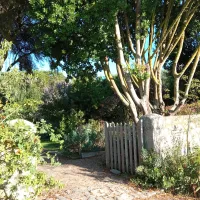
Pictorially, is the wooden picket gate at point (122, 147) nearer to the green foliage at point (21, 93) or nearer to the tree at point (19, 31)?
the green foliage at point (21, 93)

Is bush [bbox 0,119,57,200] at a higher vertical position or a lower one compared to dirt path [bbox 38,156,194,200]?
higher

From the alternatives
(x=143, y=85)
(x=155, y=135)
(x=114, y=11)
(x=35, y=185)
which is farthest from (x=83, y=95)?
(x=35, y=185)

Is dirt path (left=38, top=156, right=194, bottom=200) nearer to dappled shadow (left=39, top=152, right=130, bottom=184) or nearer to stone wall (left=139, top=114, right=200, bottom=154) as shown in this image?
dappled shadow (left=39, top=152, right=130, bottom=184)

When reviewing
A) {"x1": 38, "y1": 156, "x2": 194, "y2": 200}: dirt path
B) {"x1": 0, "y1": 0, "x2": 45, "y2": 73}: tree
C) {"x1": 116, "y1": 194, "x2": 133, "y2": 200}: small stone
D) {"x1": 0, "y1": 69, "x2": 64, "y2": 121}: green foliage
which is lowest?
{"x1": 116, "y1": 194, "x2": 133, "y2": 200}: small stone

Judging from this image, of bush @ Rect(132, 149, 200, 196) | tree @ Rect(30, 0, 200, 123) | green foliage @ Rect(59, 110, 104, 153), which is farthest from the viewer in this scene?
green foliage @ Rect(59, 110, 104, 153)

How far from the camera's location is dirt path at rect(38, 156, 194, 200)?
18.2 feet

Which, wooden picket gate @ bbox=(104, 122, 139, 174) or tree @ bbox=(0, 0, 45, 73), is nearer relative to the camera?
wooden picket gate @ bbox=(104, 122, 139, 174)

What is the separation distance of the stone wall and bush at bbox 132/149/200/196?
0.26 m

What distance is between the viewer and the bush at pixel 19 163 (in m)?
3.85

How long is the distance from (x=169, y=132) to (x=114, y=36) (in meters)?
3.23

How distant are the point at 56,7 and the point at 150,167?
4.37 metres

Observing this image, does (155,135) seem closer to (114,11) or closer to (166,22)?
(114,11)

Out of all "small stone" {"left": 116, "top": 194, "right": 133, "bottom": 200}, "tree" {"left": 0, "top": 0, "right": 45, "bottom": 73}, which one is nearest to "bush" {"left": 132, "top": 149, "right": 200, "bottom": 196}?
"small stone" {"left": 116, "top": 194, "right": 133, "bottom": 200}

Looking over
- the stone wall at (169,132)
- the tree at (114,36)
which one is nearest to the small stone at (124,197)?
the stone wall at (169,132)
